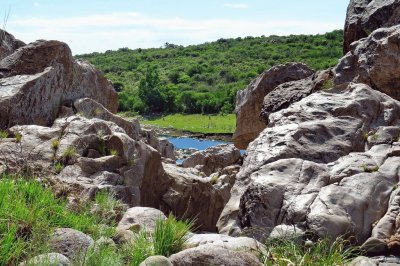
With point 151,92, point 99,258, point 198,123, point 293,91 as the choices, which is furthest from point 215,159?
point 151,92

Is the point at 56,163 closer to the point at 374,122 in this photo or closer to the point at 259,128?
the point at 374,122

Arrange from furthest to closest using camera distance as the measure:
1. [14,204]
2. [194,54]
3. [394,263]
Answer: [194,54]
[394,263]
[14,204]

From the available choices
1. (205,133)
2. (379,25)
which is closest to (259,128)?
(379,25)

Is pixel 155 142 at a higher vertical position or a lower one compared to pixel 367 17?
lower

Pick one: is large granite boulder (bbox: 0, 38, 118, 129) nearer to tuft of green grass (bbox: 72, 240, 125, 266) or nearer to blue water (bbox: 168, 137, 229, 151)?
tuft of green grass (bbox: 72, 240, 125, 266)

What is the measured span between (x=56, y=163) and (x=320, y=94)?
6018 millimetres

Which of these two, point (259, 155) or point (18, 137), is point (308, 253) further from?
point (18, 137)

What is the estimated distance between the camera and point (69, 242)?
700 cm

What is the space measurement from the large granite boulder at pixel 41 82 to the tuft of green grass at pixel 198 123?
235 feet

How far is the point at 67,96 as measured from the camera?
16.3 m

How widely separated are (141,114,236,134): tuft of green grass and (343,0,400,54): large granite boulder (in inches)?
2664

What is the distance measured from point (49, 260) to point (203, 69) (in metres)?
118

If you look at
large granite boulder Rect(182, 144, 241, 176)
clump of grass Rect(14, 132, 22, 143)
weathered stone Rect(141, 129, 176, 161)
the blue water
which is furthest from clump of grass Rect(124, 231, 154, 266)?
the blue water

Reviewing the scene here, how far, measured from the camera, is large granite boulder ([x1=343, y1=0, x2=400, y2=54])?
18.6 meters
